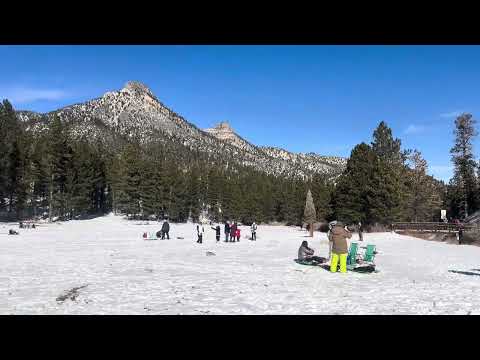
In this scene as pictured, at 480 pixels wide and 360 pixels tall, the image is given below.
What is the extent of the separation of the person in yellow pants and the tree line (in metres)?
35.5

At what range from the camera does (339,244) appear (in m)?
15.3

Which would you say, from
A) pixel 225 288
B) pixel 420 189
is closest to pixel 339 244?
pixel 225 288

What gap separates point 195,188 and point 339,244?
7631cm

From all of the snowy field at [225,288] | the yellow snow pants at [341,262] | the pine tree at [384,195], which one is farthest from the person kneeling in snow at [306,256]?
the pine tree at [384,195]

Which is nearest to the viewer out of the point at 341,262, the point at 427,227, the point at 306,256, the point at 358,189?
the point at 341,262

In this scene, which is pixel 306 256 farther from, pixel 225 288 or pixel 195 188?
pixel 195 188

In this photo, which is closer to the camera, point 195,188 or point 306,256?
point 306,256

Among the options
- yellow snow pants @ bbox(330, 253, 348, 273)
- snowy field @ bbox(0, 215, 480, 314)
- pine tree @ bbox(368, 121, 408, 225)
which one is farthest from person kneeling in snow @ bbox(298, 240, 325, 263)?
pine tree @ bbox(368, 121, 408, 225)
